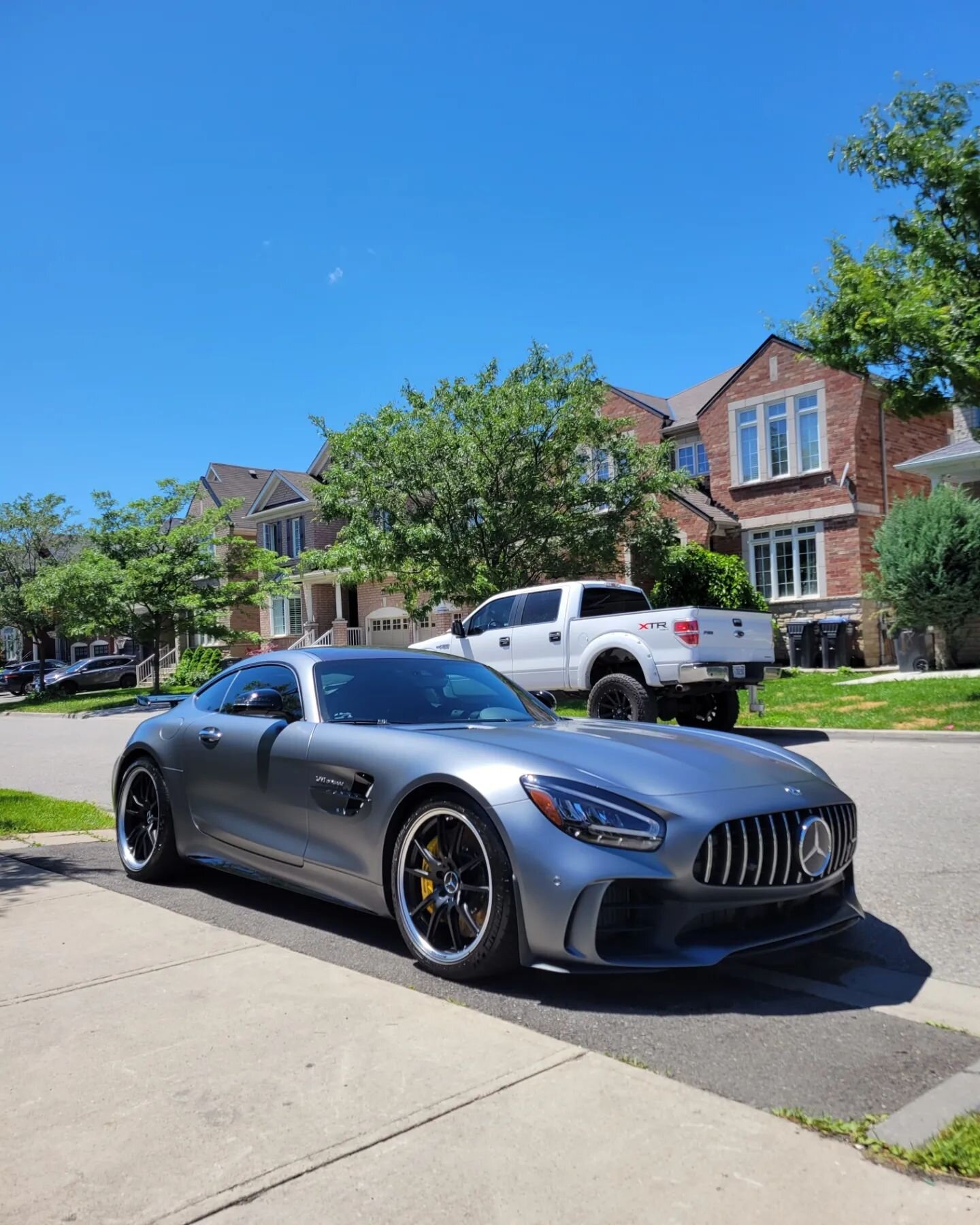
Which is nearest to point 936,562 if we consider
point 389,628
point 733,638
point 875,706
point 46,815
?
point 875,706

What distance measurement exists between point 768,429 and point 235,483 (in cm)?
2846

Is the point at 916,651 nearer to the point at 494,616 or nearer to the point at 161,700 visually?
the point at 494,616

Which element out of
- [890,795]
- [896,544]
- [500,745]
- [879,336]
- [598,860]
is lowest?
[890,795]

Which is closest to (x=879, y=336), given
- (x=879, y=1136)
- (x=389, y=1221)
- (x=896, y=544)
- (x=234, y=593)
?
(x=896, y=544)

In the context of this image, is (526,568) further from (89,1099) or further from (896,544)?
(89,1099)

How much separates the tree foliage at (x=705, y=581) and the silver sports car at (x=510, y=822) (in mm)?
17971

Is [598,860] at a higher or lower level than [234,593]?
lower

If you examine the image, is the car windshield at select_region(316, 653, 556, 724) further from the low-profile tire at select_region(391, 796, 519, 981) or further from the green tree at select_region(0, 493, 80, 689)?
the green tree at select_region(0, 493, 80, 689)

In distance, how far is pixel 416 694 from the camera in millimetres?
4980

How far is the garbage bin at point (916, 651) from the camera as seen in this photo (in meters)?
20.0

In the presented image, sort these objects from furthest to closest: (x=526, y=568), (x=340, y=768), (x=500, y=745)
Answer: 1. (x=526, y=568)
2. (x=340, y=768)
3. (x=500, y=745)

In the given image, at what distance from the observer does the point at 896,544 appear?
19406mm

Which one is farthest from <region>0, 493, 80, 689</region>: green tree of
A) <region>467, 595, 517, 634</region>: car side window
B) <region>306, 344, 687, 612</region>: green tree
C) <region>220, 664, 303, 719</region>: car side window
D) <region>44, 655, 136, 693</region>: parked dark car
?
<region>220, 664, 303, 719</region>: car side window

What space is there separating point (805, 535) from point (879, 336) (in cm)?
1320
